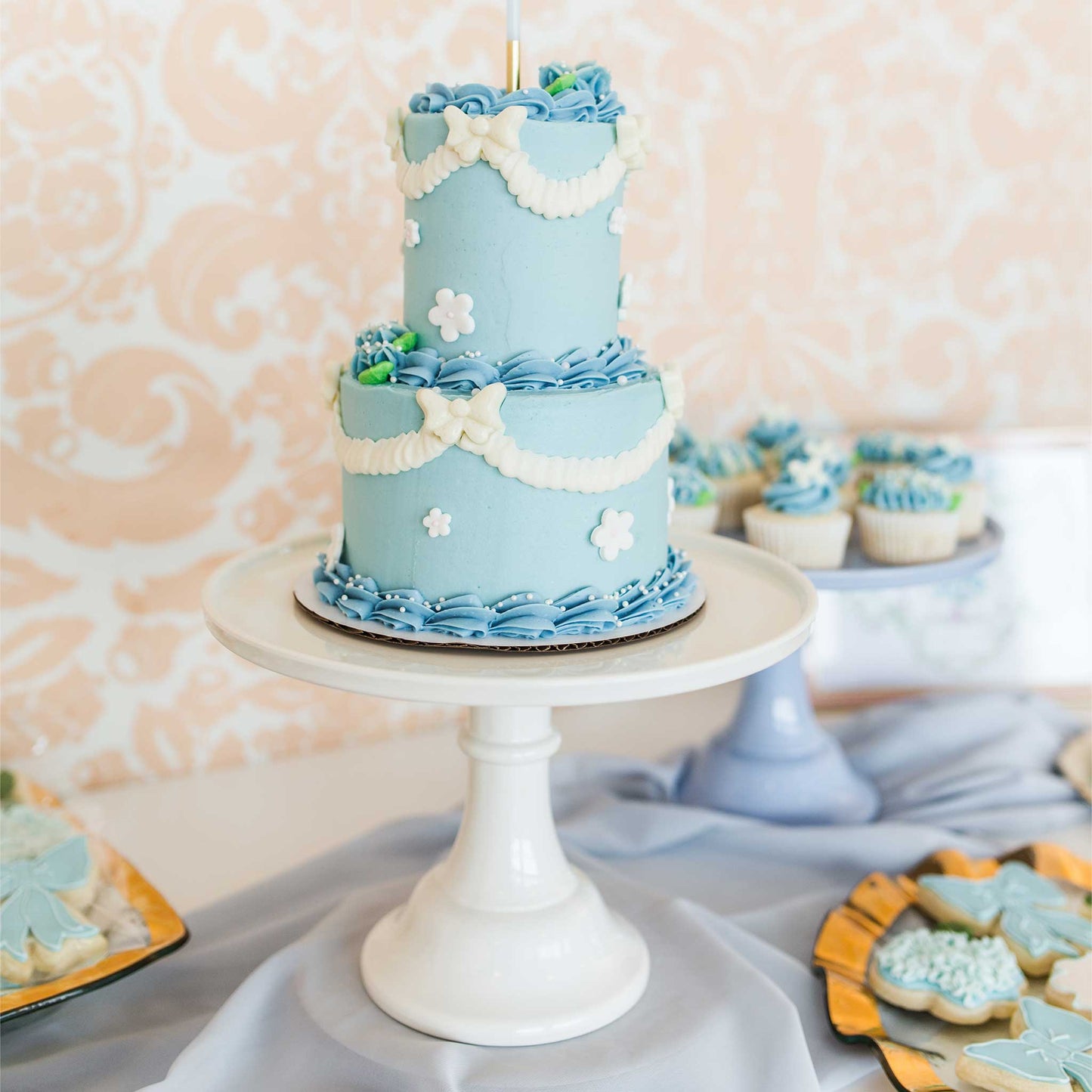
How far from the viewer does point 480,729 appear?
1.13 meters

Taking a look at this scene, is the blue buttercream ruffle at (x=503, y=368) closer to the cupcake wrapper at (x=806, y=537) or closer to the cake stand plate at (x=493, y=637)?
the cake stand plate at (x=493, y=637)

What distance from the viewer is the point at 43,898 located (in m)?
1.20

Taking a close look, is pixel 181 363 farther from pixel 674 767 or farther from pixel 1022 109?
pixel 1022 109

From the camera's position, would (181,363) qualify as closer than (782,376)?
Yes

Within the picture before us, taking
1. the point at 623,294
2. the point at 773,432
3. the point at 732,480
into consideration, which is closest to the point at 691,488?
the point at 732,480

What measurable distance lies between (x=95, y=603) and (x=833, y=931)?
99 centimetres

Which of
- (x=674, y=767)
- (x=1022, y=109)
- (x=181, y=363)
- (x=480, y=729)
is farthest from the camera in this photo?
(x=1022, y=109)

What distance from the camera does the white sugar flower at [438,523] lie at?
991 millimetres

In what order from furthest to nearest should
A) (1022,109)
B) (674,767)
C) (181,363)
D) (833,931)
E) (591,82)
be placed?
(1022,109) < (674,767) < (181,363) < (833,931) < (591,82)

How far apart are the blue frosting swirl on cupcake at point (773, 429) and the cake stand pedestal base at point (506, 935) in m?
0.76

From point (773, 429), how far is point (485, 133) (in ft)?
2.96

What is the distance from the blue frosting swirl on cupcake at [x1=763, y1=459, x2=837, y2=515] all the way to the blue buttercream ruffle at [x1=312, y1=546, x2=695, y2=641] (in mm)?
488

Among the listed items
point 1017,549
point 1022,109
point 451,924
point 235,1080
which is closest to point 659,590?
point 451,924

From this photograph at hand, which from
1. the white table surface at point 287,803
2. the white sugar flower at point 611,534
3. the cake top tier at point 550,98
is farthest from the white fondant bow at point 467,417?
the white table surface at point 287,803
